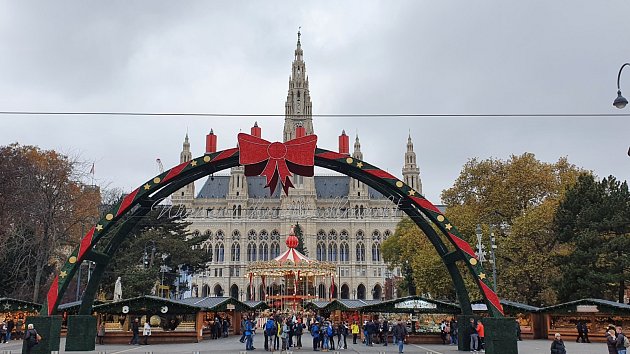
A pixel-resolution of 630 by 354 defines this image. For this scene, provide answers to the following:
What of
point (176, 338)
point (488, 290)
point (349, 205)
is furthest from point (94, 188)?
point (349, 205)

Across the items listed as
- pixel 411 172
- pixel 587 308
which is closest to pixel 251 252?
pixel 411 172

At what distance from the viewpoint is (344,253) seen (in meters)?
98.4

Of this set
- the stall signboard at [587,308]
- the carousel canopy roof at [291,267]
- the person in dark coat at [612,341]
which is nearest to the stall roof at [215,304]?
the carousel canopy roof at [291,267]

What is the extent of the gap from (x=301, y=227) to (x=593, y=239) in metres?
67.8

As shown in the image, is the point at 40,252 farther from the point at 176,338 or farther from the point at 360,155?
the point at 360,155

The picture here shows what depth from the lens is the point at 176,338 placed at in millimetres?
27125

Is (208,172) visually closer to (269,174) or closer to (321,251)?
(269,174)

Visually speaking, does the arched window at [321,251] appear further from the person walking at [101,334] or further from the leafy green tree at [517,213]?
the person walking at [101,334]

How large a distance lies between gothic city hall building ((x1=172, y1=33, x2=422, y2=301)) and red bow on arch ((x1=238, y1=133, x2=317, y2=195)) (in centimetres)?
7676

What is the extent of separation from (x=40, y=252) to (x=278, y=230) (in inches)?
2507

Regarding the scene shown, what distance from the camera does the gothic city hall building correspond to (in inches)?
3784

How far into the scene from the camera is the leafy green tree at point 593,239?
1220 inches

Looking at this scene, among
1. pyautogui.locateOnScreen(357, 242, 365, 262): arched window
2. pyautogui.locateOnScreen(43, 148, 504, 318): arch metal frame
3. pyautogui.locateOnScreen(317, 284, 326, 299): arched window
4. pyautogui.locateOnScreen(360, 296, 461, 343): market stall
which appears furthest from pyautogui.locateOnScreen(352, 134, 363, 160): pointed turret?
pyautogui.locateOnScreen(43, 148, 504, 318): arch metal frame

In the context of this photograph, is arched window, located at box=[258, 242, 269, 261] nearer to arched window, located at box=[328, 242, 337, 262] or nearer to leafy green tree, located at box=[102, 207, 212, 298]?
arched window, located at box=[328, 242, 337, 262]
